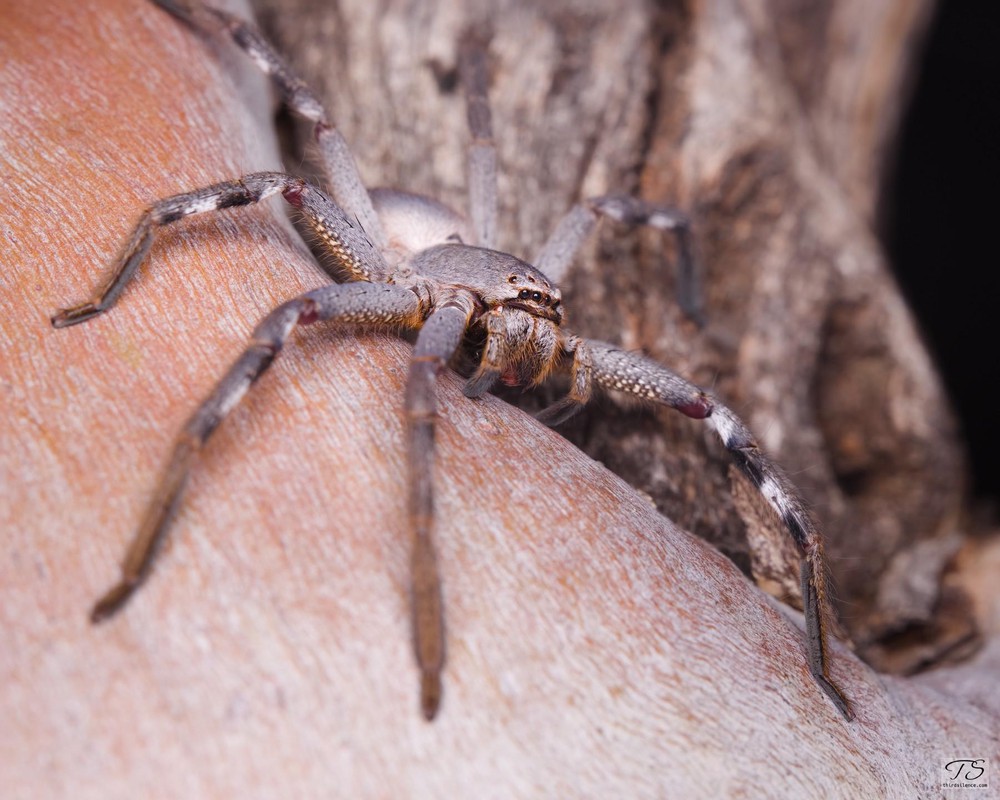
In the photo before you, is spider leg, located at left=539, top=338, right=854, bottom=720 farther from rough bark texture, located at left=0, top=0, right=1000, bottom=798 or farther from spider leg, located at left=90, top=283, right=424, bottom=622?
spider leg, located at left=90, top=283, right=424, bottom=622

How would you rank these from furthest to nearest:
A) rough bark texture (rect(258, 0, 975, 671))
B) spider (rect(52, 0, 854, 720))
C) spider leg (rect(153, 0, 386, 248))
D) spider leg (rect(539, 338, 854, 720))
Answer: rough bark texture (rect(258, 0, 975, 671)), spider leg (rect(153, 0, 386, 248)), spider leg (rect(539, 338, 854, 720)), spider (rect(52, 0, 854, 720))

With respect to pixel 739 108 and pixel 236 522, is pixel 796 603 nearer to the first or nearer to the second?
pixel 236 522

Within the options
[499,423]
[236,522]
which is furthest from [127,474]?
[499,423]

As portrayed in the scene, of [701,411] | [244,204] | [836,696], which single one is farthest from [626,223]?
[836,696]

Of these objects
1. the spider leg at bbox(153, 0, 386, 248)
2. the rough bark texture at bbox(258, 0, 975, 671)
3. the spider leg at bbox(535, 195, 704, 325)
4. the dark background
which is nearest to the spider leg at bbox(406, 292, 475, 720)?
the spider leg at bbox(153, 0, 386, 248)

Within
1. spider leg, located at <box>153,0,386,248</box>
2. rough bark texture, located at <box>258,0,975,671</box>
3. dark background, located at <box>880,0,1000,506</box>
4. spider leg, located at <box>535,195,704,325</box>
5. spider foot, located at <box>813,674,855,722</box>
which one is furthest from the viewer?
dark background, located at <box>880,0,1000,506</box>

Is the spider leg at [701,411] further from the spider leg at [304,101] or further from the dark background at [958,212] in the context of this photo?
the dark background at [958,212]
